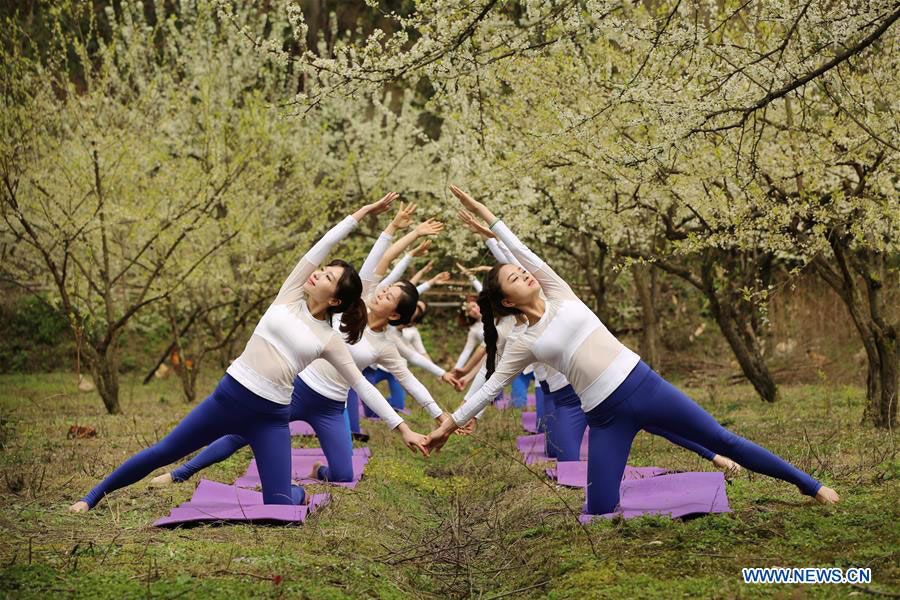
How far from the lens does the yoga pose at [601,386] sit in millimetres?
5609

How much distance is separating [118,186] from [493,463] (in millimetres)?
7204

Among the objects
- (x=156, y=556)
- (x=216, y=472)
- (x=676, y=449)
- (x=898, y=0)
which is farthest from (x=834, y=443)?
(x=156, y=556)

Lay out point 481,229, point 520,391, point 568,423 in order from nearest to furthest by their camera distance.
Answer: point 481,229 → point 568,423 → point 520,391

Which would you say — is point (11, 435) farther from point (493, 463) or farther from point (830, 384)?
point (830, 384)

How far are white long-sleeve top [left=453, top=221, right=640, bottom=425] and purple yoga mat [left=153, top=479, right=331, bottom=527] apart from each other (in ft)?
4.58

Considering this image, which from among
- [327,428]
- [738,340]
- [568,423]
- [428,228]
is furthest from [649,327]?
[327,428]

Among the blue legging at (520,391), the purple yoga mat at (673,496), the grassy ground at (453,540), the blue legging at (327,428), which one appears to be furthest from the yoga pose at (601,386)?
the blue legging at (520,391)

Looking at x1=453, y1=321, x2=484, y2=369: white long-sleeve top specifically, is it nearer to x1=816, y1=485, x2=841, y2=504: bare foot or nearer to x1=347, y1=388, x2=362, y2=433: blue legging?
x1=347, y1=388, x2=362, y2=433: blue legging

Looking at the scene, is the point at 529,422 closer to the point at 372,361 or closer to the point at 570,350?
the point at 372,361

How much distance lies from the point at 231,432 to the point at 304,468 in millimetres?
2579

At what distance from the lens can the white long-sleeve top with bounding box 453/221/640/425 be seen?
5777mm

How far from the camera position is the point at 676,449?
9.12 metres

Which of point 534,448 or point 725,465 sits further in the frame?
point 534,448

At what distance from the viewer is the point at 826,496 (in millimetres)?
5500
